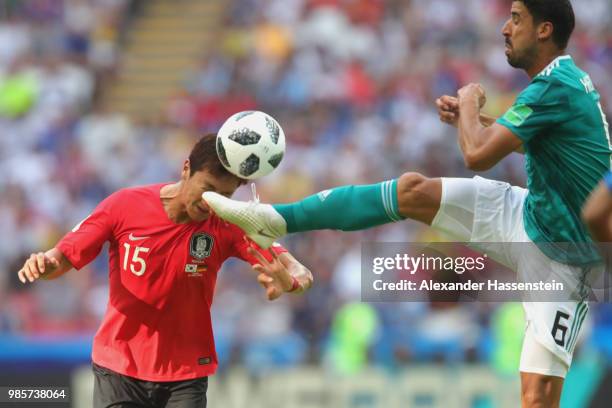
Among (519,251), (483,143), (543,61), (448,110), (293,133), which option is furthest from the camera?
(293,133)

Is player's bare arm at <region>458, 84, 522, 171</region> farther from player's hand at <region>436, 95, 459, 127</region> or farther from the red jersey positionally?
the red jersey

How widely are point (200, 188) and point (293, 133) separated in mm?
9641

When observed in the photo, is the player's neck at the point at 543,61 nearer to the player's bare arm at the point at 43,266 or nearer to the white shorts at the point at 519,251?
the white shorts at the point at 519,251

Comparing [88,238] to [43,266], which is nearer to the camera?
[43,266]

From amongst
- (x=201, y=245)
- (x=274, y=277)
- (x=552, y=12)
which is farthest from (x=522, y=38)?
(x=201, y=245)

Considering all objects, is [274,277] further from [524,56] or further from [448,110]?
[524,56]

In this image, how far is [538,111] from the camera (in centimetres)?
633

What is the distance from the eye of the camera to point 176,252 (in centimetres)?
672

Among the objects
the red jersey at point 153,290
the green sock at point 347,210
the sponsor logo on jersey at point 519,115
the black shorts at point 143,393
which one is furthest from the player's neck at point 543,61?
the black shorts at point 143,393

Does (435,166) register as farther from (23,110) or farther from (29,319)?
(23,110)

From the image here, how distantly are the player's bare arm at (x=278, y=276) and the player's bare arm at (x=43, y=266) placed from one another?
106 cm

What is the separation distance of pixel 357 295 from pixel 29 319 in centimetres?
429

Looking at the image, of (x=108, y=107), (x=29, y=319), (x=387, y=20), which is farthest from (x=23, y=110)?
(x=387, y=20)

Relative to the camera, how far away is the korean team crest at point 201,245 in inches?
265
